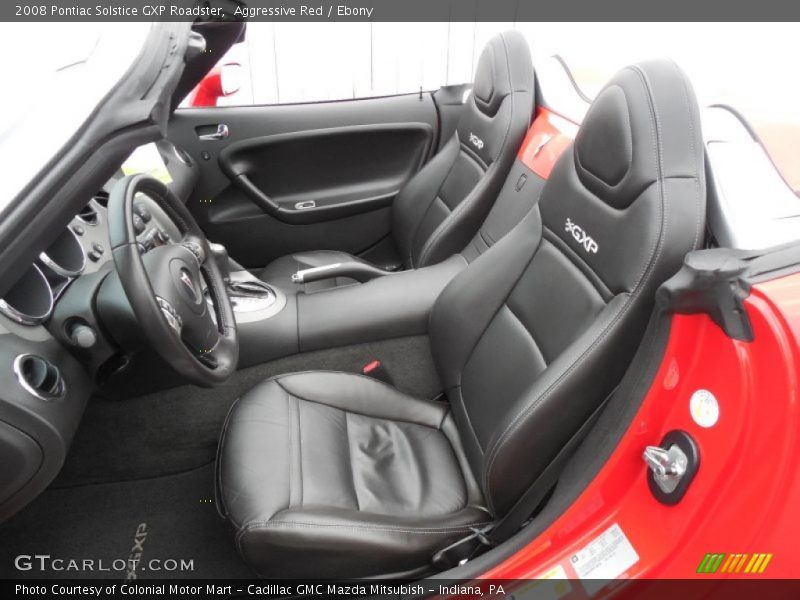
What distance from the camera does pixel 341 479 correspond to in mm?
1035

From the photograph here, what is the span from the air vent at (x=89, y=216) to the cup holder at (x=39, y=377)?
363mm

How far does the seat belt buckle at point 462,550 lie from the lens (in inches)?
36.1

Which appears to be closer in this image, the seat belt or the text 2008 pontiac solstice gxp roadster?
the text 2008 pontiac solstice gxp roadster

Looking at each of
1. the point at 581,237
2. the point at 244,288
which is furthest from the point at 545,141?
the point at 244,288

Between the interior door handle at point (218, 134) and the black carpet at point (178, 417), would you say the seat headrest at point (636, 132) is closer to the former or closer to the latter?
the black carpet at point (178, 417)

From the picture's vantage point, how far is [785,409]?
56 cm

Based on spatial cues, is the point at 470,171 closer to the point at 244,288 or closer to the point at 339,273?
the point at 339,273

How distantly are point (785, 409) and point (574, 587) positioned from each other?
0.36 metres

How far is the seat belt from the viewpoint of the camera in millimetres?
862

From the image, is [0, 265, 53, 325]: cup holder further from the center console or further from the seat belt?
the seat belt

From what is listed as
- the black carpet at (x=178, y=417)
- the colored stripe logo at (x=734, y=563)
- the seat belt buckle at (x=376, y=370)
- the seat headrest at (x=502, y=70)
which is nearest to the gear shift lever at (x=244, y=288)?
the black carpet at (x=178, y=417)

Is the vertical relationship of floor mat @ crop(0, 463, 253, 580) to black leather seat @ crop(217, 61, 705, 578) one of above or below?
below

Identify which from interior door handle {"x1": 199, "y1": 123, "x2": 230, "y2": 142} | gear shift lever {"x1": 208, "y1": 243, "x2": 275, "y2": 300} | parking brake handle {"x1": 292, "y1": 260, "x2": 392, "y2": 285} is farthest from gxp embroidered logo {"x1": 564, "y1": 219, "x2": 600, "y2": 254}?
interior door handle {"x1": 199, "y1": 123, "x2": 230, "y2": 142}

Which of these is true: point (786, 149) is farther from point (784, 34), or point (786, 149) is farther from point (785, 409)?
point (785, 409)
